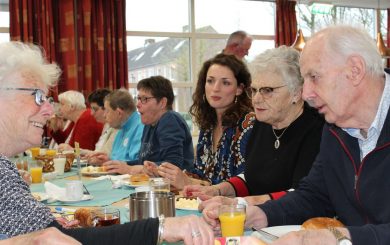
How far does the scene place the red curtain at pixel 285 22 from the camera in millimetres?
7211

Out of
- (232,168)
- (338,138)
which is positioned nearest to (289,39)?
(232,168)

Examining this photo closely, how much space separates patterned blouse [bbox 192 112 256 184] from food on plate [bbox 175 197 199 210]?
0.63 m

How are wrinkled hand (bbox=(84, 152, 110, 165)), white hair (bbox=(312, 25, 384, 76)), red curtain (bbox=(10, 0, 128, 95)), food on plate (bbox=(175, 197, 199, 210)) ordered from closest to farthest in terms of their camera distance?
white hair (bbox=(312, 25, 384, 76)), food on plate (bbox=(175, 197, 199, 210)), wrinkled hand (bbox=(84, 152, 110, 165)), red curtain (bbox=(10, 0, 128, 95))

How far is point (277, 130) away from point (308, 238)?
1.08 m

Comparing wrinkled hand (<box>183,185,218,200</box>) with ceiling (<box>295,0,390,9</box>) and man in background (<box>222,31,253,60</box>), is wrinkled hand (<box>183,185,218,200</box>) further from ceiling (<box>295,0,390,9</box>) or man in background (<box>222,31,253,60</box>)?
ceiling (<box>295,0,390,9</box>)

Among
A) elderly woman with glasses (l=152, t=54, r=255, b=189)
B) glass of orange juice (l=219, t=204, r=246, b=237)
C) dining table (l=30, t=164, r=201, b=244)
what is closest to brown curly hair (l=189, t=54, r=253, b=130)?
elderly woman with glasses (l=152, t=54, r=255, b=189)

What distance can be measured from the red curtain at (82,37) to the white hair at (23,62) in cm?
460

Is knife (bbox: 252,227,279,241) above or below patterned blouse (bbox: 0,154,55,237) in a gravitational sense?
below

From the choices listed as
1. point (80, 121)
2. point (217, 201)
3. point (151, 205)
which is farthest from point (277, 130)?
point (80, 121)

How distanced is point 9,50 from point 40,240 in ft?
2.62

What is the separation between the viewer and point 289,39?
7.34m

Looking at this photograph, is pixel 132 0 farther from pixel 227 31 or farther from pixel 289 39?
pixel 289 39

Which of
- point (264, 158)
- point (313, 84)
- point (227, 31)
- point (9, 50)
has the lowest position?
point (264, 158)

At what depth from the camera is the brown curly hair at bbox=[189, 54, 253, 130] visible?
8.75ft
